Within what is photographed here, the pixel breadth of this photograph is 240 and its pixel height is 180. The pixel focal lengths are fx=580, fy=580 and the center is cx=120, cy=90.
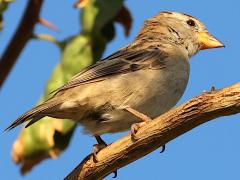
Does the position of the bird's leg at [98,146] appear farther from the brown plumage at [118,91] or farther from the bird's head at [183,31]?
the bird's head at [183,31]

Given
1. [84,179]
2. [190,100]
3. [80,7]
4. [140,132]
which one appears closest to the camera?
[190,100]

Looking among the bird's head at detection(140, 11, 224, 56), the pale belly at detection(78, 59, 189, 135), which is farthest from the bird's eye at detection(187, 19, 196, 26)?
the pale belly at detection(78, 59, 189, 135)

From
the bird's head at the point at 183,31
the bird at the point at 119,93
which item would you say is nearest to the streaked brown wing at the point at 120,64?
the bird at the point at 119,93

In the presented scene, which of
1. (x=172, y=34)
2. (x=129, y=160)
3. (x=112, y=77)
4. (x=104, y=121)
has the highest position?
(x=172, y=34)

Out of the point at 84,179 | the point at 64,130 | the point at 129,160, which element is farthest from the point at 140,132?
the point at 64,130

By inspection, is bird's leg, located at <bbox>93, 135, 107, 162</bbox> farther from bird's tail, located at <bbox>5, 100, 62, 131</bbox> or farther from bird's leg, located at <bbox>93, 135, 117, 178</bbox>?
bird's tail, located at <bbox>5, 100, 62, 131</bbox>

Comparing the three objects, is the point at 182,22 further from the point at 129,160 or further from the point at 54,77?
the point at 129,160

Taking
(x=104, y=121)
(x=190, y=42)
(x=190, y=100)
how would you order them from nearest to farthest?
(x=190, y=100)
(x=104, y=121)
(x=190, y=42)

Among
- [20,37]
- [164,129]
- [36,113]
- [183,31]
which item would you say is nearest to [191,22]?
[183,31]
